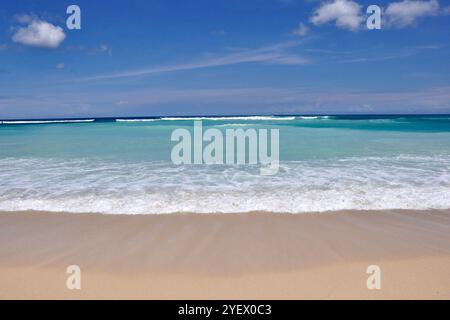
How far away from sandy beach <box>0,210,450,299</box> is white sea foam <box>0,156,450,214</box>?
0.47m

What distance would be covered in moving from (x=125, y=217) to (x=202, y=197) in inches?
64.3

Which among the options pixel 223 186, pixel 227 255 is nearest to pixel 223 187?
pixel 223 186

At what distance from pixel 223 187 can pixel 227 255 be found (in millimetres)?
3325

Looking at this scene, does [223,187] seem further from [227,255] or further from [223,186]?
[227,255]

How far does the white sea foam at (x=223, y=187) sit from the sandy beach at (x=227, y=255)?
469 mm

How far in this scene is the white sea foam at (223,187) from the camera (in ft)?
20.6

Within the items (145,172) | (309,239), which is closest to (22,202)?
(145,172)

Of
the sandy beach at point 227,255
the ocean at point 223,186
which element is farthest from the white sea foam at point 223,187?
the sandy beach at point 227,255

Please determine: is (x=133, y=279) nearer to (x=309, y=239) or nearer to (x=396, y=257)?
(x=309, y=239)

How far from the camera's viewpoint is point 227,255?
4.27m

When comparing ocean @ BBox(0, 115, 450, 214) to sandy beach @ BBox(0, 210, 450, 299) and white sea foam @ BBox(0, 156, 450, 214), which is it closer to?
white sea foam @ BBox(0, 156, 450, 214)

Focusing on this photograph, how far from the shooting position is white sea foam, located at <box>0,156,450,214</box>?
20.6ft

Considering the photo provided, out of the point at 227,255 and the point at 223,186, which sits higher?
the point at 223,186

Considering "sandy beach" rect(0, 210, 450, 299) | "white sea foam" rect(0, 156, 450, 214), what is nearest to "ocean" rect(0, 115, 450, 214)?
"white sea foam" rect(0, 156, 450, 214)
